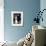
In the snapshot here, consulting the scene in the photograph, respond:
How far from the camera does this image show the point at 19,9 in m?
5.11

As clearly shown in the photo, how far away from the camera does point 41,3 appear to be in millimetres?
4977

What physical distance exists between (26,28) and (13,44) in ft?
4.46

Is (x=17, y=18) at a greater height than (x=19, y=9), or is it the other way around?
(x=19, y=9)

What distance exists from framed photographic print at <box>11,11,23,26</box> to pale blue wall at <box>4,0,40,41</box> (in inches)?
4.5

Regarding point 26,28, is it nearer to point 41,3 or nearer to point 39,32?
point 41,3

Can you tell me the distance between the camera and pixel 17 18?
5.15 meters

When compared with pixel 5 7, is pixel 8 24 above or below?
below

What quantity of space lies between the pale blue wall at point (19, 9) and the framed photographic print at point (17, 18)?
4.5 inches

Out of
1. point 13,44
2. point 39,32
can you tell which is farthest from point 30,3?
point 39,32

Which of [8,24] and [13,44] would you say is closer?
[13,44]

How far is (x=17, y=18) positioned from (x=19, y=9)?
1.15 ft

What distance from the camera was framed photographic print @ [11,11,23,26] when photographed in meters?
5.12

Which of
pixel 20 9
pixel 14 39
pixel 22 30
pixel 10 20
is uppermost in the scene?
pixel 20 9

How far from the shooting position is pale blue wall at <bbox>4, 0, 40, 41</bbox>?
5098 mm
